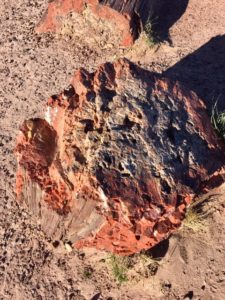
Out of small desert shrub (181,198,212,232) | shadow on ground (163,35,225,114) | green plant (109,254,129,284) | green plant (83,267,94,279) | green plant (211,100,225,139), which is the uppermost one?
shadow on ground (163,35,225,114)

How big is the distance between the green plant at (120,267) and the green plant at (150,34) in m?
3.00

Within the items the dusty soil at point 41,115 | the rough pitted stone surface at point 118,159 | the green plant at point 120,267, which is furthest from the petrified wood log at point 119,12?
the green plant at point 120,267

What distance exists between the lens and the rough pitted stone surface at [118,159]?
167 inches

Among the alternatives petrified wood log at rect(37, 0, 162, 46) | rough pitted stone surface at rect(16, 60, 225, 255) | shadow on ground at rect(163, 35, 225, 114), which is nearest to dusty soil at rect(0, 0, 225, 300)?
shadow on ground at rect(163, 35, 225, 114)

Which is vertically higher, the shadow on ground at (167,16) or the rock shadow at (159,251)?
the shadow on ground at (167,16)

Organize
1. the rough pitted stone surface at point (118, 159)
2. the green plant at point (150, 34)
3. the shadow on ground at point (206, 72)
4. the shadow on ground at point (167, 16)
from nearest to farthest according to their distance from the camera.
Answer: the rough pitted stone surface at point (118, 159)
the shadow on ground at point (206, 72)
the green plant at point (150, 34)
the shadow on ground at point (167, 16)

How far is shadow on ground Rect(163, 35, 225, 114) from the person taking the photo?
243 inches

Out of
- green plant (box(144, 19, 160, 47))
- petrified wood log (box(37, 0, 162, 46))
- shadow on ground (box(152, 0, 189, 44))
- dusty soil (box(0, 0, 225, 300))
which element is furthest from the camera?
shadow on ground (box(152, 0, 189, 44))

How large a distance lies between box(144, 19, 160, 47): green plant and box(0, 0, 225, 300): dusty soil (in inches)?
3.1

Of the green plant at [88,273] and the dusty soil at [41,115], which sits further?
the green plant at [88,273]

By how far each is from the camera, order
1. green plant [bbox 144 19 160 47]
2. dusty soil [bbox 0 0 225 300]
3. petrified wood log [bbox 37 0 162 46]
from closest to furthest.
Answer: dusty soil [bbox 0 0 225 300]
petrified wood log [bbox 37 0 162 46]
green plant [bbox 144 19 160 47]

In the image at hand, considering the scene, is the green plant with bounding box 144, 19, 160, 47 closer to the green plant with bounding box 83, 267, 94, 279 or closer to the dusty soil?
the dusty soil

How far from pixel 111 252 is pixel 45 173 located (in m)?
1.08

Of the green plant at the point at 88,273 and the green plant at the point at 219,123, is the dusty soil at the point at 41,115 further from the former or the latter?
the green plant at the point at 219,123
